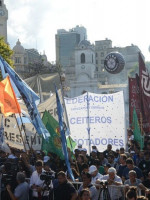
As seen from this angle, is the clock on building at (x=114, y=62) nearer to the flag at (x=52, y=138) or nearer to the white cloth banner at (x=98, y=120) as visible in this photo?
the white cloth banner at (x=98, y=120)

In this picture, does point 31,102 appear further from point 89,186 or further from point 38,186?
point 89,186

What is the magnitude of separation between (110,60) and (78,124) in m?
39.2

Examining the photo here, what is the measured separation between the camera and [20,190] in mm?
8703

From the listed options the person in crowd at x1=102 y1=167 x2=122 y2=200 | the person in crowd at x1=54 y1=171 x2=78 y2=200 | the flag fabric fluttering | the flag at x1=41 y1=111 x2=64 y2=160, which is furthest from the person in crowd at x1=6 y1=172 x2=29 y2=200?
the flag at x1=41 y1=111 x2=64 y2=160

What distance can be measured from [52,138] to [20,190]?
3.05 m

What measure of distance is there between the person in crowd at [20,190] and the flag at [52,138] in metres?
2.68

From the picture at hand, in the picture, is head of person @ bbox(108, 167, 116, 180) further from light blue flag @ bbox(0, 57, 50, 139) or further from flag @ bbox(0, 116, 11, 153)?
flag @ bbox(0, 116, 11, 153)

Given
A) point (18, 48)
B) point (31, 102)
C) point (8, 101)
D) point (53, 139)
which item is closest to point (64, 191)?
point (8, 101)

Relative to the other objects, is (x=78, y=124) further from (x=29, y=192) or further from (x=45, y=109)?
(x=29, y=192)

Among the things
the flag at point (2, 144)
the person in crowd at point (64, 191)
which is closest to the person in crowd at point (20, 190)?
the person in crowd at point (64, 191)

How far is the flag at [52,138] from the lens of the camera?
11492 millimetres

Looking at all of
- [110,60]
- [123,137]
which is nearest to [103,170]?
[123,137]

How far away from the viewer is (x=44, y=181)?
27.8 feet

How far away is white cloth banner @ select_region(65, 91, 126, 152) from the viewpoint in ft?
49.9
